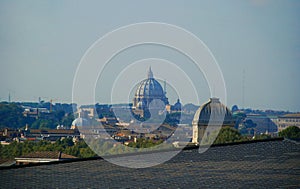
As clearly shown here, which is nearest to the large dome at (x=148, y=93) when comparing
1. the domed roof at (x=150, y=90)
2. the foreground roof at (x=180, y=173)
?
the domed roof at (x=150, y=90)

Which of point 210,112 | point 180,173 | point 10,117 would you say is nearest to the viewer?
point 180,173

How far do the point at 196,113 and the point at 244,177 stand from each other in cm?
4932

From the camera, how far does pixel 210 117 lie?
60.3m

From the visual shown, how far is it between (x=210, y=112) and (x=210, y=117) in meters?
1.41

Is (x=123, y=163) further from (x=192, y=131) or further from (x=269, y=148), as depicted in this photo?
(x=192, y=131)

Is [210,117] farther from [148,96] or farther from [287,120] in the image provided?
[287,120]

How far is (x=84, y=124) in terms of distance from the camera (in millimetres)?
93625

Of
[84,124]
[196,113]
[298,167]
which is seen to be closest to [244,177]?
[298,167]

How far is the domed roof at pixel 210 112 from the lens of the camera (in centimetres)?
6062

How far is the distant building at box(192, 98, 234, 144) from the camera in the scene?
5950 cm

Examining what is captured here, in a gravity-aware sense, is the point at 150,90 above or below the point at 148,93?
above

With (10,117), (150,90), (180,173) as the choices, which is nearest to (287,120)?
(150,90)

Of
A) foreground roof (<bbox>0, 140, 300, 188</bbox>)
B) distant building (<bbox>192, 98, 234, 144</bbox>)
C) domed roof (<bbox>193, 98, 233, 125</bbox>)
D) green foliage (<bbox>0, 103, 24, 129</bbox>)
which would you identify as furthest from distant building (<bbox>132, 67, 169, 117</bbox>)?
foreground roof (<bbox>0, 140, 300, 188</bbox>)

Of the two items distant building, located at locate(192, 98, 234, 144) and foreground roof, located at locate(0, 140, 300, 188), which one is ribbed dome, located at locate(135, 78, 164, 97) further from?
foreground roof, located at locate(0, 140, 300, 188)
